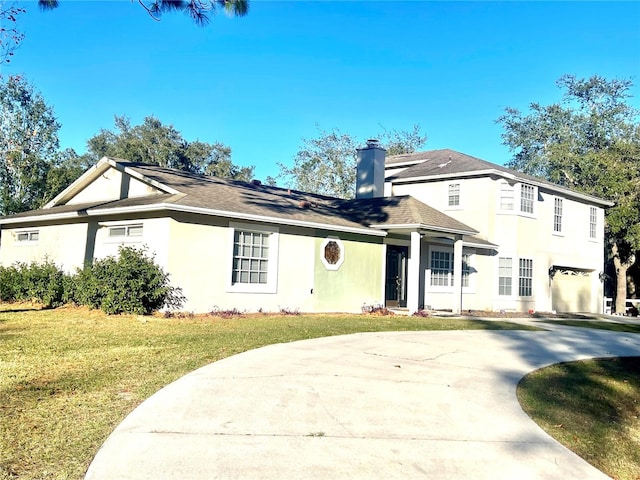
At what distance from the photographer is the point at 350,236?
685 inches

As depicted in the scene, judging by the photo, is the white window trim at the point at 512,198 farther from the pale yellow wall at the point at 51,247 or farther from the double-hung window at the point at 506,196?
the pale yellow wall at the point at 51,247

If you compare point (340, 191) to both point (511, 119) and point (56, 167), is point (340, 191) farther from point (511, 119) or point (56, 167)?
Result: point (56, 167)

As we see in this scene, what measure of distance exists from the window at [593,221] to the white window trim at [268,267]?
1704 cm

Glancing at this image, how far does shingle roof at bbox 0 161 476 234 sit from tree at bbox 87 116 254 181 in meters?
32.5

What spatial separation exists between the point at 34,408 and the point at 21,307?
37.4 feet

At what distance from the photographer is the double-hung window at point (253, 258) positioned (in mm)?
14922

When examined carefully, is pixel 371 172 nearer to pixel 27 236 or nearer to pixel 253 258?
pixel 253 258

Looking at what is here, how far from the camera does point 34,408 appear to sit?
536 cm

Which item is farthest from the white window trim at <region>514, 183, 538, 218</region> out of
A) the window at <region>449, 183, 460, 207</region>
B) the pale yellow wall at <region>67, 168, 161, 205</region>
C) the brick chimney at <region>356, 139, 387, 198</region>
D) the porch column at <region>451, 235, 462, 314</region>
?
the pale yellow wall at <region>67, 168, 161, 205</region>

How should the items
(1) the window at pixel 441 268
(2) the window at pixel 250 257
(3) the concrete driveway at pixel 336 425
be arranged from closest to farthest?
(3) the concrete driveway at pixel 336 425 < (2) the window at pixel 250 257 < (1) the window at pixel 441 268

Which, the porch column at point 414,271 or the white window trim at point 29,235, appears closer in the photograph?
the porch column at point 414,271

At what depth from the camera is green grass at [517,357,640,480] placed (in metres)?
5.07

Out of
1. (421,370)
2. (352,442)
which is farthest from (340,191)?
(352,442)

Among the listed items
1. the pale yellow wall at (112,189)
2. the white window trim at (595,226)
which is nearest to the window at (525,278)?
the white window trim at (595,226)
